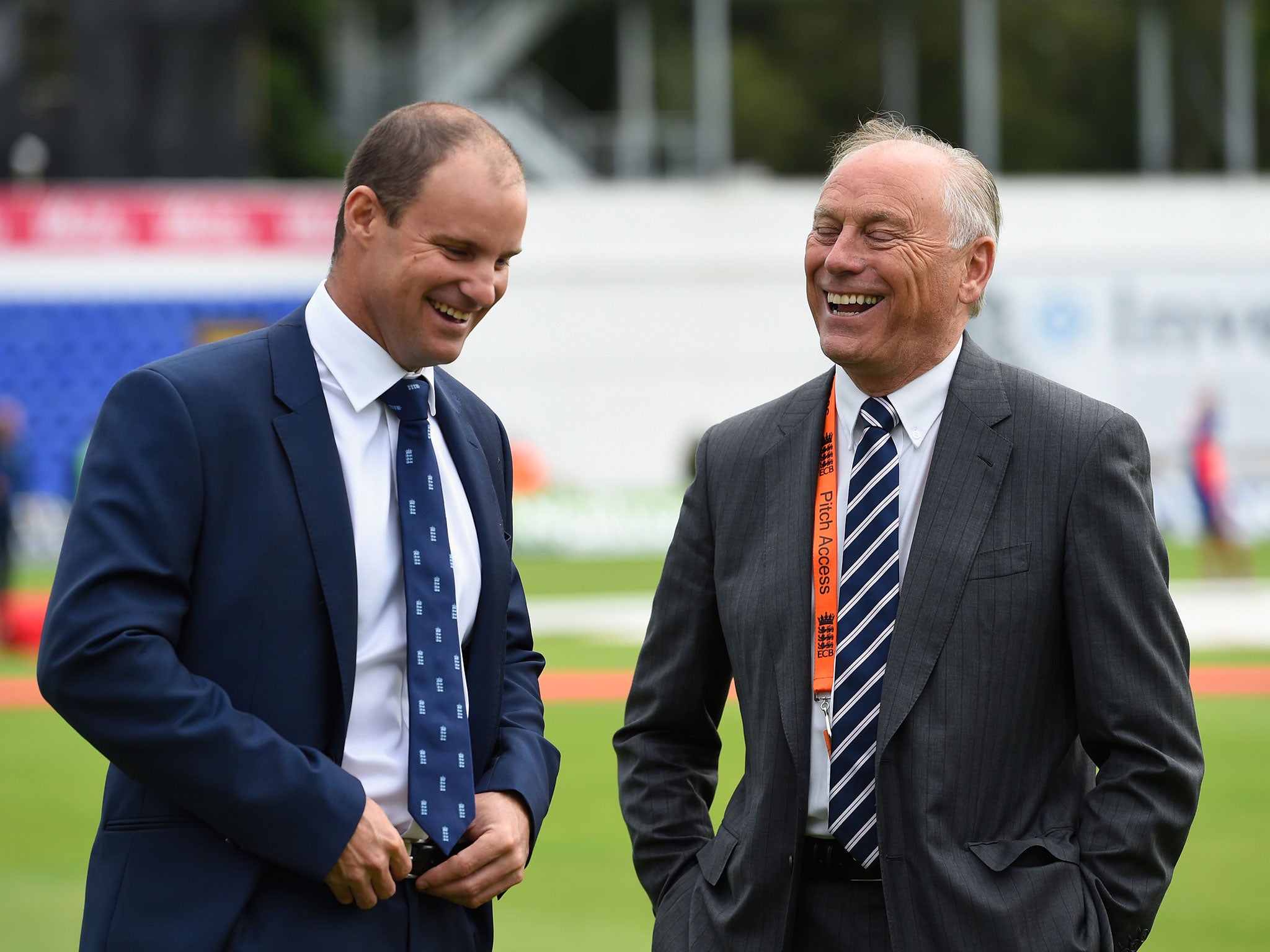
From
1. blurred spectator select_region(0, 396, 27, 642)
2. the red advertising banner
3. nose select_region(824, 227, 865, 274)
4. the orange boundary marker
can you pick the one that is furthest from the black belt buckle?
the red advertising banner

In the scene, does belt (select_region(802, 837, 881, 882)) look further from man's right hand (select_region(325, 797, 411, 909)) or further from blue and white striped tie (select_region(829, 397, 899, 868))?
man's right hand (select_region(325, 797, 411, 909))

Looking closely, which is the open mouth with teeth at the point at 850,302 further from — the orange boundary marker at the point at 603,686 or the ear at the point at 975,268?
the orange boundary marker at the point at 603,686

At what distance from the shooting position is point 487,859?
8.96 feet

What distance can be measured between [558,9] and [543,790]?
29.8 metres

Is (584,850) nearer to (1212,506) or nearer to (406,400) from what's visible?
(406,400)

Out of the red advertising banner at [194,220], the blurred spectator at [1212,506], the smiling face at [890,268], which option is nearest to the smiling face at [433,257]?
the smiling face at [890,268]

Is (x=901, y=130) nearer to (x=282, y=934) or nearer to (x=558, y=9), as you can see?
(x=282, y=934)

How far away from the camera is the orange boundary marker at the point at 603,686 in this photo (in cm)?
1100

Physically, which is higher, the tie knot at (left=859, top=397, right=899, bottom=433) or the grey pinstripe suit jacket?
the tie knot at (left=859, top=397, right=899, bottom=433)

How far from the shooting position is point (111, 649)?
238 cm

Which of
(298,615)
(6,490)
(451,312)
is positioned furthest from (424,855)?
(6,490)

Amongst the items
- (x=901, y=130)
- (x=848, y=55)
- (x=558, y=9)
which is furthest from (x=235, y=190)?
(x=901, y=130)

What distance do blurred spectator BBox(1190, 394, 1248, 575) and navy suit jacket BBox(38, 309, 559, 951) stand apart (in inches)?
639

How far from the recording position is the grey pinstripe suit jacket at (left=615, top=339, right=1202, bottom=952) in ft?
8.73
